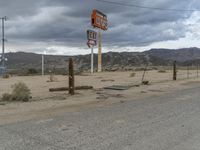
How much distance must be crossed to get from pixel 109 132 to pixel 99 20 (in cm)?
4280

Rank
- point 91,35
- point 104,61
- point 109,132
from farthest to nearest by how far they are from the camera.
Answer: point 104,61
point 91,35
point 109,132

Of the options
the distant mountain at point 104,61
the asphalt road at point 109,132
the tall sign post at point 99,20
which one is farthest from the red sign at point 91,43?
the distant mountain at point 104,61

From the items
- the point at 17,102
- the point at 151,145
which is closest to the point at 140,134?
the point at 151,145

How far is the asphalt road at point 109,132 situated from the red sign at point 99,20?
37.7m

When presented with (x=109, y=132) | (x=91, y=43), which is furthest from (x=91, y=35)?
(x=109, y=132)

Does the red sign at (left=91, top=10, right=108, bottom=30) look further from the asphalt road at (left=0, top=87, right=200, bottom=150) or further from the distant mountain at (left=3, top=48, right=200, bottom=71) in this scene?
the distant mountain at (left=3, top=48, right=200, bottom=71)

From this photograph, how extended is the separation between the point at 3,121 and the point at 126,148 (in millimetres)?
4844

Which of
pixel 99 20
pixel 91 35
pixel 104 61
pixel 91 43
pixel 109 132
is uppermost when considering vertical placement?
pixel 99 20

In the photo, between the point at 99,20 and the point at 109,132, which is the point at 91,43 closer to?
the point at 99,20

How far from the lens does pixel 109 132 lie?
8.55 metres

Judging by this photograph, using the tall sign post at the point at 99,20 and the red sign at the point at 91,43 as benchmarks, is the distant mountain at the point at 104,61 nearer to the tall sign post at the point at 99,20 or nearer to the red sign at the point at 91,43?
the tall sign post at the point at 99,20

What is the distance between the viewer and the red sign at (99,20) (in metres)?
48.7

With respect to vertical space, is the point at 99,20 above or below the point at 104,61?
above

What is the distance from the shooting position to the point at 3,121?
34.0ft
